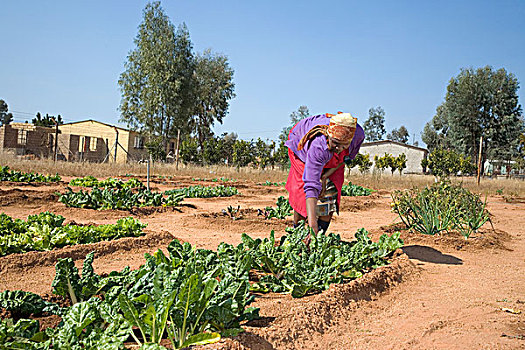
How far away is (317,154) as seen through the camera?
350 centimetres

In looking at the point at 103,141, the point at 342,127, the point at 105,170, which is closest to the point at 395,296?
the point at 342,127

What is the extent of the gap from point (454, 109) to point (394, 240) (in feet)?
144

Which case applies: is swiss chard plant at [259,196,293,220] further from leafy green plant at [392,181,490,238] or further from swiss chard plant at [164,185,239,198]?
swiss chard plant at [164,185,239,198]

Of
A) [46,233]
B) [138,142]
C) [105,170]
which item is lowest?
[46,233]

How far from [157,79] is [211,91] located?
979 centimetres

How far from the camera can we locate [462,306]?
303 cm

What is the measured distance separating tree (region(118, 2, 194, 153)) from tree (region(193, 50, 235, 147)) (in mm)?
6829

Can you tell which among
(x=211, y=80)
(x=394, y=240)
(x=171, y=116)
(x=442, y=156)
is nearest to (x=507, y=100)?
(x=442, y=156)

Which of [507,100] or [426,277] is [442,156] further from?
[426,277]

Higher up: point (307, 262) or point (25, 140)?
point (25, 140)

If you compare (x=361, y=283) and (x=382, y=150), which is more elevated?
(x=382, y=150)

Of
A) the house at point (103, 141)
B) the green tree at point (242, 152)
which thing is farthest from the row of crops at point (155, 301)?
the house at point (103, 141)

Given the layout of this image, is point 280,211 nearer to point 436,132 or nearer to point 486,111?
point 486,111

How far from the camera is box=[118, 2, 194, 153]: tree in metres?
33.9
